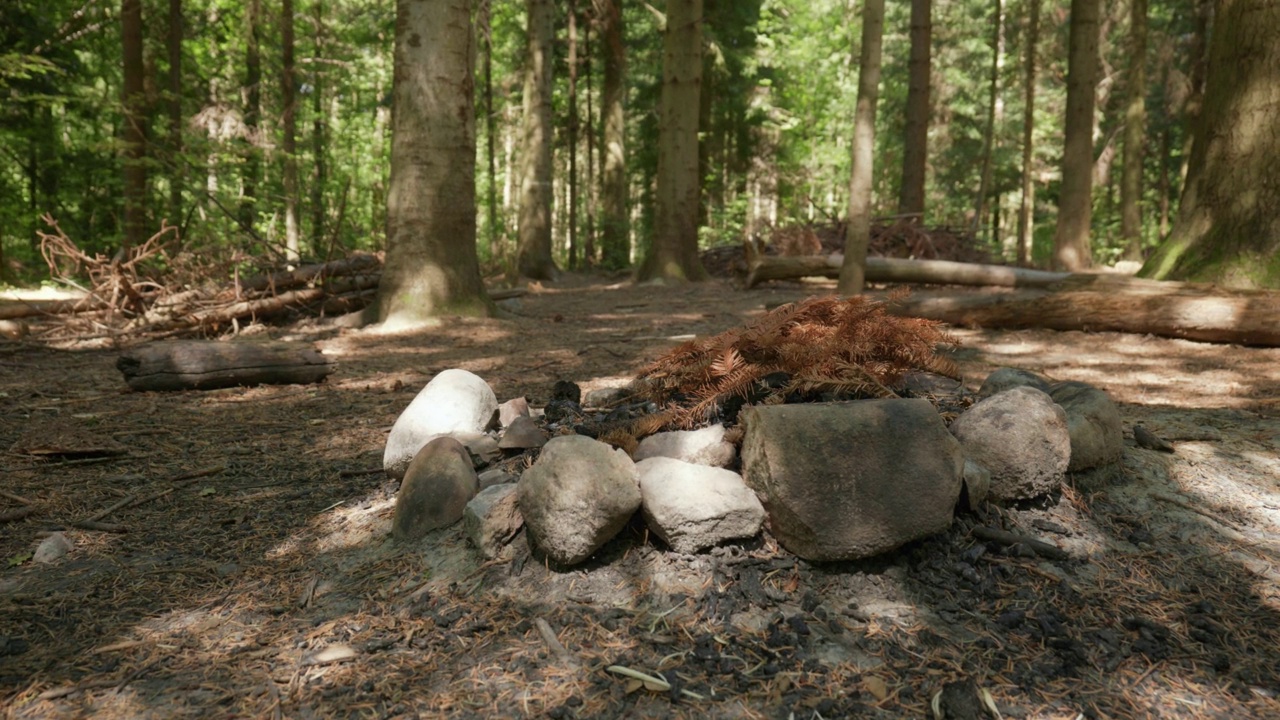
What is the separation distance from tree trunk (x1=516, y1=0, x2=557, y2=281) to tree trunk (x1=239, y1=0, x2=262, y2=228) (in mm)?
5079

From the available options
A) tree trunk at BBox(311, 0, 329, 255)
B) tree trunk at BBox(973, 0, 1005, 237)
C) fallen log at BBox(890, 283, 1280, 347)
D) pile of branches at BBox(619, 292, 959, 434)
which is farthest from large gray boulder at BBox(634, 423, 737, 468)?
tree trunk at BBox(973, 0, 1005, 237)

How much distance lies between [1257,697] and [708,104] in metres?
19.9

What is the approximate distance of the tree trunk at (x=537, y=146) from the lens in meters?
14.8

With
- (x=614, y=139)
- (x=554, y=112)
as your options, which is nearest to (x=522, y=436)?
(x=614, y=139)

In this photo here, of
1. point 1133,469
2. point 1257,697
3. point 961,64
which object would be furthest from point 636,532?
point 961,64

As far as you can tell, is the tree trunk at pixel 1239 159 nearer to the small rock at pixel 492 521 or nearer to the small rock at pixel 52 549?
the small rock at pixel 492 521

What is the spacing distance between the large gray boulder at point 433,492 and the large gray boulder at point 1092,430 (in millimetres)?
2469

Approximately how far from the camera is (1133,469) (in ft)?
10.4

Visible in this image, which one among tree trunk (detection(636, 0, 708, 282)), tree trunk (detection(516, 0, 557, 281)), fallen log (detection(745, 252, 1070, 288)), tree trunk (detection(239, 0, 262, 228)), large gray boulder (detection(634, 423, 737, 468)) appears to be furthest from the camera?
tree trunk (detection(516, 0, 557, 281))

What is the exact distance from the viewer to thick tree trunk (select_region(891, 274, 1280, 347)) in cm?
596

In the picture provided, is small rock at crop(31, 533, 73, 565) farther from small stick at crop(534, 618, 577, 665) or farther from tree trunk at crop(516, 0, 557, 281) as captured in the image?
tree trunk at crop(516, 0, 557, 281)

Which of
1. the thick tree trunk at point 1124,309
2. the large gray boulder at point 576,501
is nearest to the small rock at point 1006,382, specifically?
the large gray boulder at point 576,501

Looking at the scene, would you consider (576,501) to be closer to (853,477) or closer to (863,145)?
(853,477)

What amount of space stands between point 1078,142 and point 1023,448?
1178 centimetres
